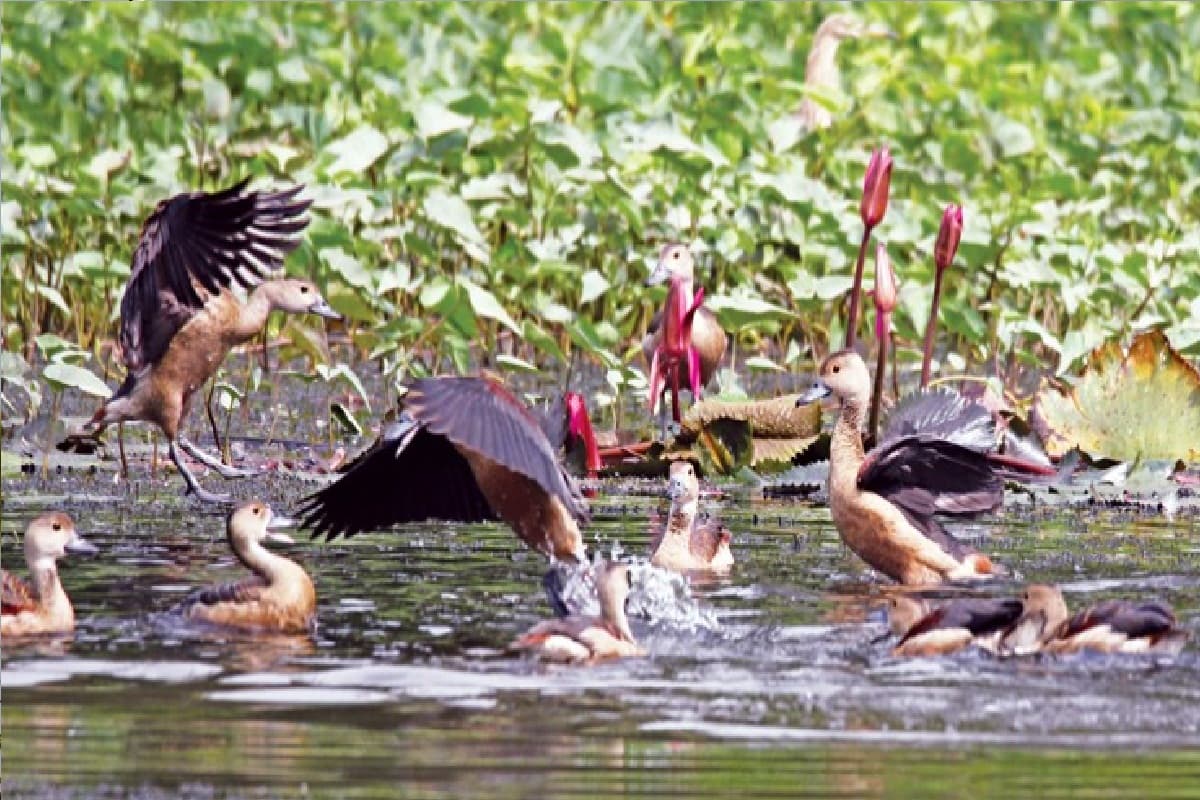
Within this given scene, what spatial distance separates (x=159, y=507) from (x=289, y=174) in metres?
3.73

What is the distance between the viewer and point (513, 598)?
8.64m

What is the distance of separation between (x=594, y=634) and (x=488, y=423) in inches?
42.7

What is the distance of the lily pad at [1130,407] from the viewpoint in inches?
439

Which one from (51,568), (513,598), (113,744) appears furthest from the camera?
(513,598)

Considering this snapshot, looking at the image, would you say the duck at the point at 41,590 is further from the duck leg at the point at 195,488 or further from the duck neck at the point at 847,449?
the duck neck at the point at 847,449

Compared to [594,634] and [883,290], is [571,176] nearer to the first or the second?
[883,290]

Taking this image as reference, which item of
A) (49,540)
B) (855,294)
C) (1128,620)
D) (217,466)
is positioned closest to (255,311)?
(217,466)

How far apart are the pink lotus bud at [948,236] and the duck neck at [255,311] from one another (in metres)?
2.57

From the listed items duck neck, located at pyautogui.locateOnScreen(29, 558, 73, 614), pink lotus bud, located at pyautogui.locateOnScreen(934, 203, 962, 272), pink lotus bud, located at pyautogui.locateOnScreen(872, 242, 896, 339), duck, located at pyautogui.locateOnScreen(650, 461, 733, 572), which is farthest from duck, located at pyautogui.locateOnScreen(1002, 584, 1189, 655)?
pink lotus bud, located at pyautogui.locateOnScreen(934, 203, 962, 272)

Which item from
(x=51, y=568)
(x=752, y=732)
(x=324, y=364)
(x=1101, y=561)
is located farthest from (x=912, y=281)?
(x=752, y=732)

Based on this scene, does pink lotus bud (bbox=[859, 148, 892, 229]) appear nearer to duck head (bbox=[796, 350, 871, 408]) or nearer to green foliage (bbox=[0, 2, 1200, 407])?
green foliage (bbox=[0, 2, 1200, 407])

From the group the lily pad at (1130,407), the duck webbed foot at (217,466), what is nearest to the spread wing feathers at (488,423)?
the duck webbed foot at (217,466)

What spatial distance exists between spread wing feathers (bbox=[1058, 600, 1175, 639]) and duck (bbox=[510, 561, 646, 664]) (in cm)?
110

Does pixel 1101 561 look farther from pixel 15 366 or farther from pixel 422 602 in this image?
pixel 15 366
